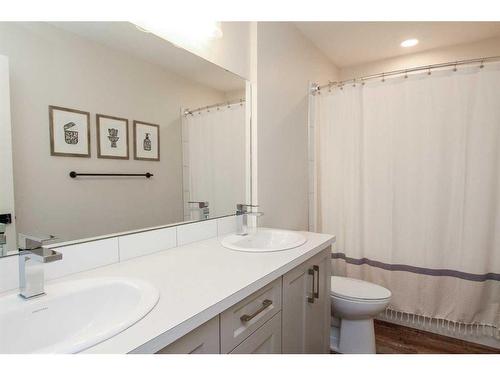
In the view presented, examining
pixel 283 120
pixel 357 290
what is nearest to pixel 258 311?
pixel 357 290

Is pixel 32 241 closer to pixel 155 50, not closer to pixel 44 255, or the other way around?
pixel 44 255

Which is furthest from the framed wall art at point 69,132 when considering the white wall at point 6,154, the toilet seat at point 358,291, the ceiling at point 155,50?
the toilet seat at point 358,291

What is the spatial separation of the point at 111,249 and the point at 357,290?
4.82 ft

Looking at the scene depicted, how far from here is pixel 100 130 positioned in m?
1.05

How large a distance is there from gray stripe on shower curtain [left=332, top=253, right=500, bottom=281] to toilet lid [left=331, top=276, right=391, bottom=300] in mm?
329

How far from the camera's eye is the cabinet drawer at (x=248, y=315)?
0.78 metres

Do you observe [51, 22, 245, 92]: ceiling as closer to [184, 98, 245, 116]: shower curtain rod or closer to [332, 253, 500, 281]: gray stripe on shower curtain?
[184, 98, 245, 116]: shower curtain rod

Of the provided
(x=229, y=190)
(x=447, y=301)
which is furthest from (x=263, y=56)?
(x=447, y=301)

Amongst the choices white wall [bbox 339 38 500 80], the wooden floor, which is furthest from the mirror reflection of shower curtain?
white wall [bbox 339 38 500 80]

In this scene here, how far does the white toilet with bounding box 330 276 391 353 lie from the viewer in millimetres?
1639

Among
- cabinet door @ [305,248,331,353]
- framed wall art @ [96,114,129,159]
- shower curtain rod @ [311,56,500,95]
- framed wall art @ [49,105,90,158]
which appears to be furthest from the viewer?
shower curtain rod @ [311,56,500,95]

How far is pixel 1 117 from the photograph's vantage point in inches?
32.0

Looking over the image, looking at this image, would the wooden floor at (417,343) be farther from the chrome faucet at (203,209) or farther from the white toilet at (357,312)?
the chrome faucet at (203,209)

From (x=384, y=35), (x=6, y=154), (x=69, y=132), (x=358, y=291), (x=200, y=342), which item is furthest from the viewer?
(x=384, y=35)
